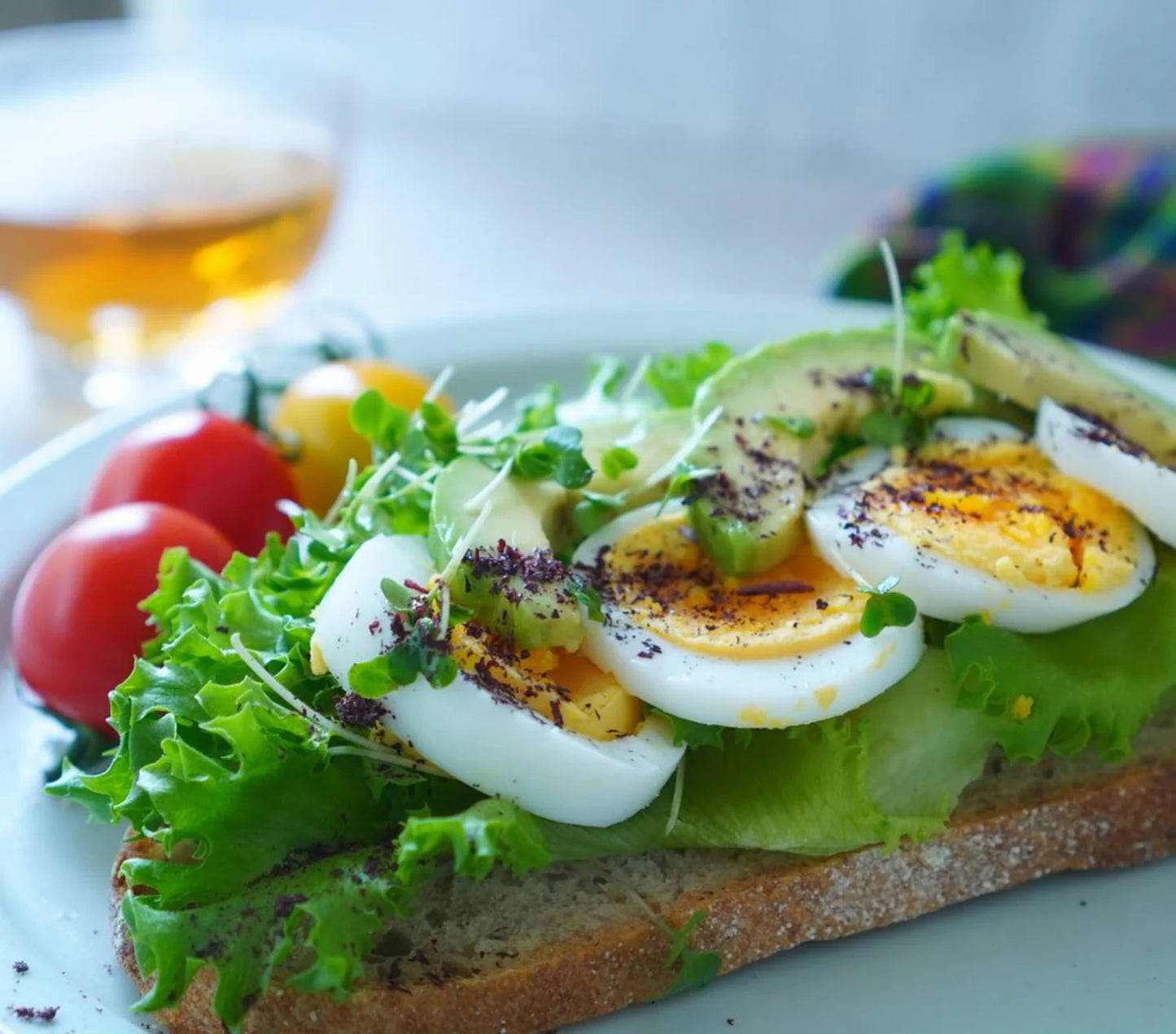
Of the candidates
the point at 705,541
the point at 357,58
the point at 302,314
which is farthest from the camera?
the point at 357,58

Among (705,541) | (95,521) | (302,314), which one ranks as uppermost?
(705,541)

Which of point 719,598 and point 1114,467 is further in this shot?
point 1114,467

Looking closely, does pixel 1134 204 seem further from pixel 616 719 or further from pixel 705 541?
pixel 616 719

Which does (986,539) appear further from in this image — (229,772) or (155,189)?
(155,189)

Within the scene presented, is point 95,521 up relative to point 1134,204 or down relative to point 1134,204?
down

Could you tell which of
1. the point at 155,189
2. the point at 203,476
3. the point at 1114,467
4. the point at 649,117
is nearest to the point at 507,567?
the point at 1114,467

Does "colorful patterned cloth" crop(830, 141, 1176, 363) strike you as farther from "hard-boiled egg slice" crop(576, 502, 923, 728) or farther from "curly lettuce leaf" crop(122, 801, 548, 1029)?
"curly lettuce leaf" crop(122, 801, 548, 1029)

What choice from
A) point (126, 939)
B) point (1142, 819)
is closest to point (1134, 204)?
point (1142, 819)
